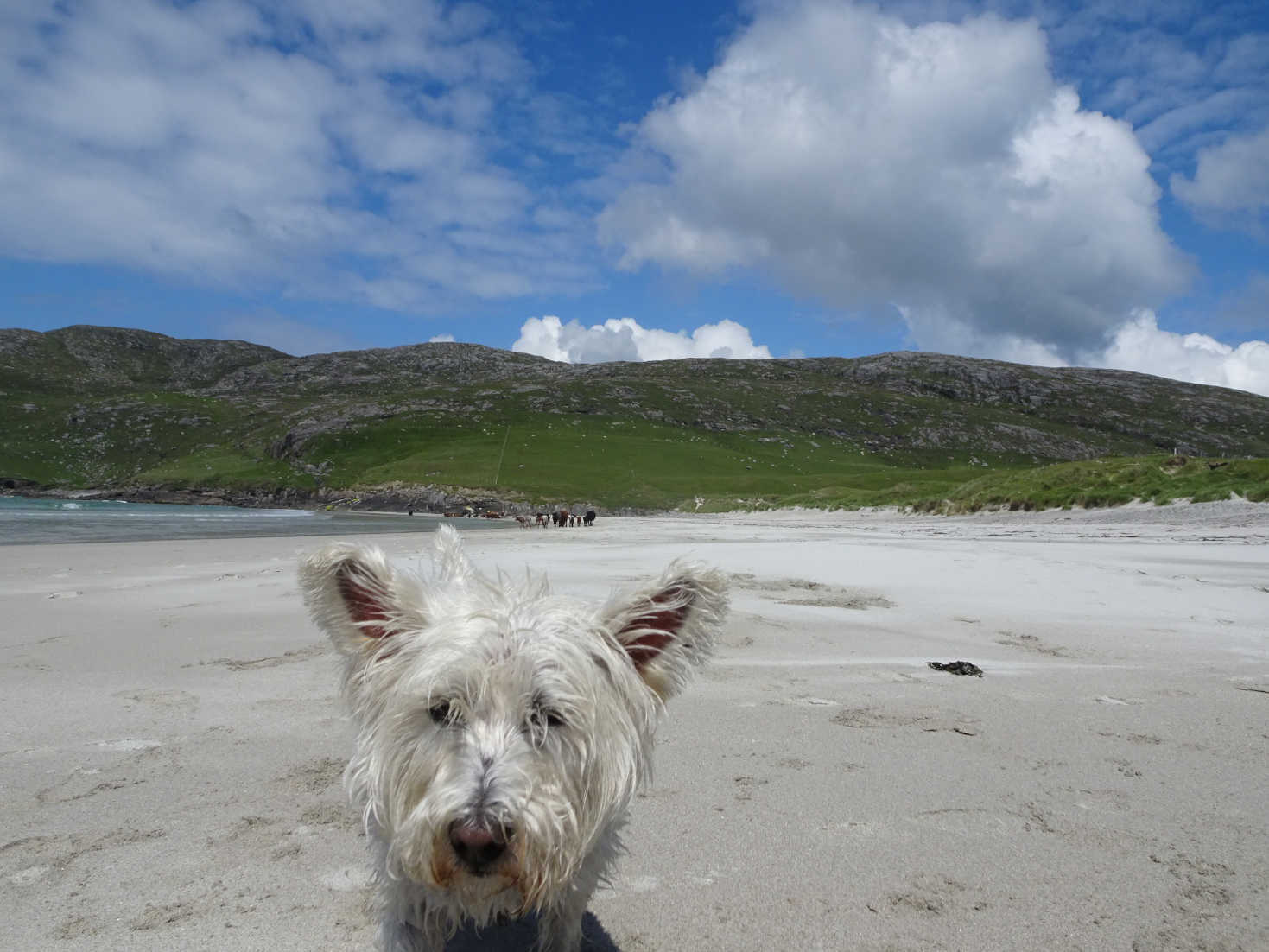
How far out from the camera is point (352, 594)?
9.57 feet

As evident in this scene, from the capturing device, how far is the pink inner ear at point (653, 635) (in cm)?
284

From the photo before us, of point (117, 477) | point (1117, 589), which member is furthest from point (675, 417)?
point (1117, 589)

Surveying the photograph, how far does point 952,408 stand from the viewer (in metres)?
169

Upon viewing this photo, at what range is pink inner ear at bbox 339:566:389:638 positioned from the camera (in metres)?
2.88

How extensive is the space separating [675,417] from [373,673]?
147 meters

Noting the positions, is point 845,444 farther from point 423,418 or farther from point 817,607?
point 817,607

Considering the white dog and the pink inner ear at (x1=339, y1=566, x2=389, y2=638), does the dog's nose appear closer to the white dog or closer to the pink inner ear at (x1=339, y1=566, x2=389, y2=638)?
the white dog

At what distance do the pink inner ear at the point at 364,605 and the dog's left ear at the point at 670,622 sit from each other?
94 centimetres

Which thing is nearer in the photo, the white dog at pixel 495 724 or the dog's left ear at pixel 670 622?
the white dog at pixel 495 724

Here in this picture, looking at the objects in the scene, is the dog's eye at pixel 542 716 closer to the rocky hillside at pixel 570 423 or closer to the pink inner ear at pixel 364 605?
the pink inner ear at pixel 364 605

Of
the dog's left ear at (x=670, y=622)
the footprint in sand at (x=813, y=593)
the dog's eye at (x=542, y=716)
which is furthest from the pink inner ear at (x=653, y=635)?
the footprint in sand at (x=813, y=593)

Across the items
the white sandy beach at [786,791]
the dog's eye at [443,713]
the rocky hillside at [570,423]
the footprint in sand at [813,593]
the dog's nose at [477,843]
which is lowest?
the white sandy beach at [786,791]

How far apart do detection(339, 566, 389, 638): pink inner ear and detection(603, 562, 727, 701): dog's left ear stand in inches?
37.2

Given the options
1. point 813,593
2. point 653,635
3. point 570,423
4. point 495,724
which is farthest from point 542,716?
point 570,423
